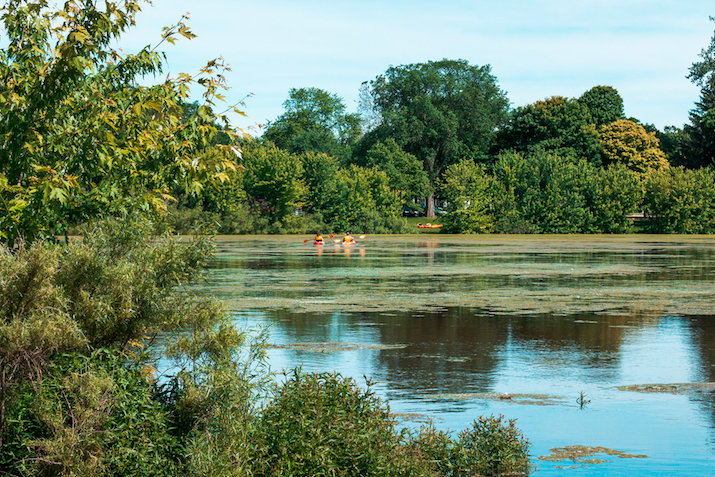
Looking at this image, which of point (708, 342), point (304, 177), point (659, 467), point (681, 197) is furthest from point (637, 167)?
point (659, 467)

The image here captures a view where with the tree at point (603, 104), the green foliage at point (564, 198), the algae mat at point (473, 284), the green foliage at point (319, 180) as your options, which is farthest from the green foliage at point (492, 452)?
the tree at point (603, 104)

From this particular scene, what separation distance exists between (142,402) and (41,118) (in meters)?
3.33

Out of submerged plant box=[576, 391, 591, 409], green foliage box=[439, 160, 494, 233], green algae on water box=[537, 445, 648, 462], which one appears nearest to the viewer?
green algae on water box=[537, 445, 648, 462]

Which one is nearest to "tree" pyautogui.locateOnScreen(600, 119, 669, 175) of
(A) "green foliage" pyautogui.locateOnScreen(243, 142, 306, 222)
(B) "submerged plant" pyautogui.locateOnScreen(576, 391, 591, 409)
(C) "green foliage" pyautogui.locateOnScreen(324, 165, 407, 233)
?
(C) "green foliage" pyautogui.locateOnScreen(324, 165, 407, 233)

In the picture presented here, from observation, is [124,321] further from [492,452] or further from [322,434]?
[492,452]

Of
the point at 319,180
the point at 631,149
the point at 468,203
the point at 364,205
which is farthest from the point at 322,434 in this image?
the point at 631,149

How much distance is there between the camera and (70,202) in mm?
8289

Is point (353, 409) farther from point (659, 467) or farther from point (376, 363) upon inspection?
point (376, 363)

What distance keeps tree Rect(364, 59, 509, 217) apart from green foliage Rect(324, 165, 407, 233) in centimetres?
1198

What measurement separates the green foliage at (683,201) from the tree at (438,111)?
1037 inches

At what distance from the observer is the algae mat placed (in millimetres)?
21578

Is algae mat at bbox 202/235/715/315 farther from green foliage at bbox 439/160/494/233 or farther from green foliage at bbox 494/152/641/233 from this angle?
green foliage at bbox 439/160/494/233

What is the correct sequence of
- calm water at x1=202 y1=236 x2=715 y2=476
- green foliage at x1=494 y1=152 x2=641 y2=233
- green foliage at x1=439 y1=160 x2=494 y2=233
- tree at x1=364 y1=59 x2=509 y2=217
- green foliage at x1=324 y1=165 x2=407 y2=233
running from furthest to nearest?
tree at x1=364 y1=59 x2=509 y2=217 → green foliage at x1=324 y1=165 x2=407 y2=233 → green foliage at x1=439 y1=160 x2=494 y2=233 → green foliage at x1=494 y1=152 x2=641 y2=233 → calm water at x1=202 y1=236 x2=715 y2=476

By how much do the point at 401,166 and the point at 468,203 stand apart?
16.0 m
